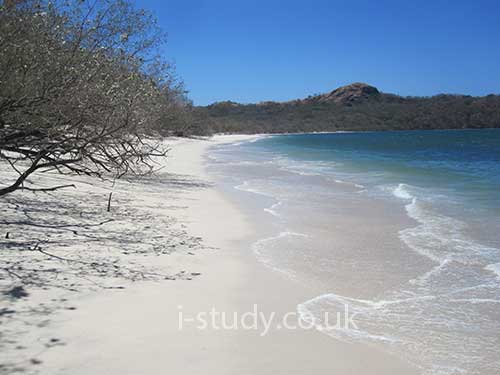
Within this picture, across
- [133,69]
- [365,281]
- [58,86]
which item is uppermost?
[133,69]

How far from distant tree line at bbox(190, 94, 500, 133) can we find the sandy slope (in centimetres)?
10874

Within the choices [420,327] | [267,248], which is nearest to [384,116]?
[267,248]

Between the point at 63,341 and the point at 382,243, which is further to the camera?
the point at 382,243

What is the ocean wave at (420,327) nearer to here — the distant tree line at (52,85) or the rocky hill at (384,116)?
the distant tree line at (52,85)

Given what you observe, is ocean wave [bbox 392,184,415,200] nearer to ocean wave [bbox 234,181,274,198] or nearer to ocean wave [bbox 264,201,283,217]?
ocean wave [bbox 234,181,274,198]

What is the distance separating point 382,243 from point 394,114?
17050 cm

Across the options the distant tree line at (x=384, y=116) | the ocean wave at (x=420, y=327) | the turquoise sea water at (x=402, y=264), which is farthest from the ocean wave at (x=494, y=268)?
the distant tree line at (x=384, y=116)

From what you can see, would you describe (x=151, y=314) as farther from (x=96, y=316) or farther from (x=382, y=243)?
(x=382, y=243)

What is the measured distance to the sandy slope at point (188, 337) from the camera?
13.1 feet

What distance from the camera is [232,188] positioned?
16656 millimetres

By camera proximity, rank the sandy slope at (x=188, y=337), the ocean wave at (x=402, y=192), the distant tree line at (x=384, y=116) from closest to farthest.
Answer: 1. the sandy slope at (x=188, y=337)
2. the ocean wave at (x=402, y=192)
3. the distant tree line at (x=384, y=116)

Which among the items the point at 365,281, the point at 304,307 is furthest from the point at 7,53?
the point at 365,281

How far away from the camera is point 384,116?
6806 inches

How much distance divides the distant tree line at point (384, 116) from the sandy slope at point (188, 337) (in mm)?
108735
